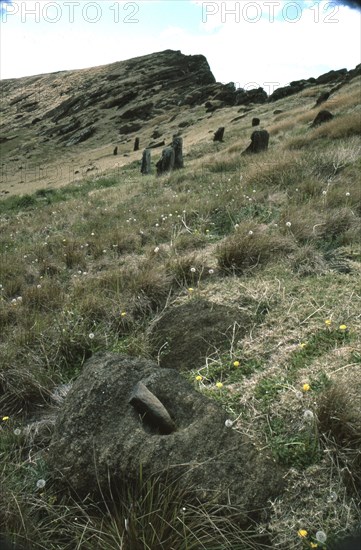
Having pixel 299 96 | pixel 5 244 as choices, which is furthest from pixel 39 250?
pixel 299 96

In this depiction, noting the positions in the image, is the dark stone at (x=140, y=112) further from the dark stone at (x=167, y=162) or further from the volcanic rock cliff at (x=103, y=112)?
the dark stone at (x=167, y=162)

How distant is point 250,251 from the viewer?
4773 millimetres

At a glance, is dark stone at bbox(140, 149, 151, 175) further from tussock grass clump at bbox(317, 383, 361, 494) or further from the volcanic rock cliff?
tussock grass clump at bbox(317, 383, 361, 494)

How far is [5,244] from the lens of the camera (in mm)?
8688

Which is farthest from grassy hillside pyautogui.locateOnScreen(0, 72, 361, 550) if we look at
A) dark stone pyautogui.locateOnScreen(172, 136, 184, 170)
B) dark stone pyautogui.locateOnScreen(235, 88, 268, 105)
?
dark stone pyautogui.locateOnScreen(235, 88, 268, 105)

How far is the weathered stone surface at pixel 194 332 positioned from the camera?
11.2ft

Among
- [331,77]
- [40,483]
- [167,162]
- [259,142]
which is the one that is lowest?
[167,162]

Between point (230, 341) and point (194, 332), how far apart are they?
0.34 metres

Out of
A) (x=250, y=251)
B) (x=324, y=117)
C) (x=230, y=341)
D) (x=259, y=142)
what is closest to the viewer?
(x=230, y=341)

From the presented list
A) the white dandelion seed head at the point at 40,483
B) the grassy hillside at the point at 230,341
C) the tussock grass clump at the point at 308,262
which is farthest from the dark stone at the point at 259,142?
the white dandelion seed head at the point at 40,483

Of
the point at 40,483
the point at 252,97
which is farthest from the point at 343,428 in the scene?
the point at 252,97

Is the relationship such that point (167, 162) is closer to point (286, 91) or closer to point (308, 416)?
point (308, 416)

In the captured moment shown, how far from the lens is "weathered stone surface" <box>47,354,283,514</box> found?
6.88 ft

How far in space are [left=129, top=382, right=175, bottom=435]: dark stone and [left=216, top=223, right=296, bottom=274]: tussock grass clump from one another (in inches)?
93.1
